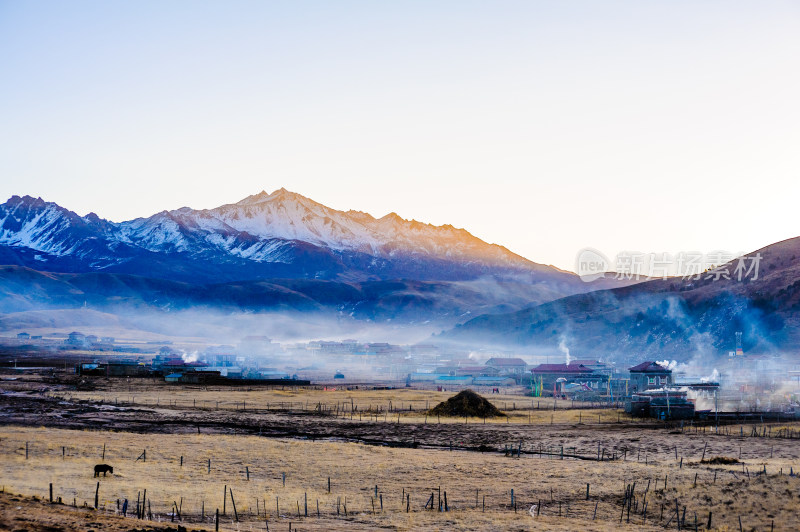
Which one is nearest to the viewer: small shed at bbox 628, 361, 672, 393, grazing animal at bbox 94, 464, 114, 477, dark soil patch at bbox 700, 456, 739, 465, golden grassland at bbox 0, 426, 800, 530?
golden grassland at bbox 0, 426, 800, 530

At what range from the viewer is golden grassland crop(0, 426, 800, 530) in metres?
30.6

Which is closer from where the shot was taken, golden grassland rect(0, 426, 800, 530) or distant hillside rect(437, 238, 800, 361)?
golden grassland rect(0, 426, 800, 530)

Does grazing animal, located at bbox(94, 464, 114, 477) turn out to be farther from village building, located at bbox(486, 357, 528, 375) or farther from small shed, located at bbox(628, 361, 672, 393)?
village building, located at bbox(486, 357, 528, 375)

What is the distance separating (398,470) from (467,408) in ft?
94.9

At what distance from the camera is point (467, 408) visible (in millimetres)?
69125

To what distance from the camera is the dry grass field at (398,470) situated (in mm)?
30797

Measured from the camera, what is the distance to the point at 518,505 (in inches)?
1331

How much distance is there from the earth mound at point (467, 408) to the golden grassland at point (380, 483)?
20.1 meters

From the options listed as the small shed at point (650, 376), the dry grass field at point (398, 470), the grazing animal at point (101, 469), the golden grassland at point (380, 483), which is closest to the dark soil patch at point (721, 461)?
the dry grass field at point (398, 470)

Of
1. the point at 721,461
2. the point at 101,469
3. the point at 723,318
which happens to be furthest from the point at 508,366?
the point at 101,469

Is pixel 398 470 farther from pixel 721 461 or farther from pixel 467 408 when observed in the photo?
pixel 467 408

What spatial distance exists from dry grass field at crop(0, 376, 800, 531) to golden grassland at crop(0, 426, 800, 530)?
95mm

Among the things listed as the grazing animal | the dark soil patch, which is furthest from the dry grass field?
the grazing animal

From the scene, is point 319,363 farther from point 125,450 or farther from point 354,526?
point 354,526
